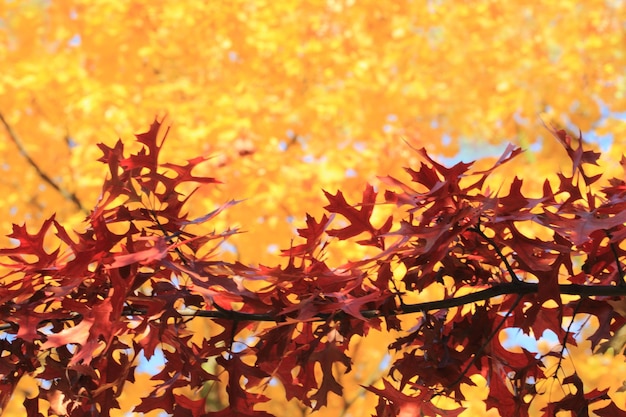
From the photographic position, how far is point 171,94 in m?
4.48

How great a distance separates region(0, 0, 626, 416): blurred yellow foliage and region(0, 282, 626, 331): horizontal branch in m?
2.13

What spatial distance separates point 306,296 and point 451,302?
0.66 ft

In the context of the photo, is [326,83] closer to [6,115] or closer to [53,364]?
[6,115]

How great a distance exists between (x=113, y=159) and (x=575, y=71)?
482 centimetres

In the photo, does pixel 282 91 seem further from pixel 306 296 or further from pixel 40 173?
pixel 306 296

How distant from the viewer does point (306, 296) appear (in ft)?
3.05

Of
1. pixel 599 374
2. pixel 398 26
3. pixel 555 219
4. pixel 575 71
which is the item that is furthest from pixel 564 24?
pixel 555 219

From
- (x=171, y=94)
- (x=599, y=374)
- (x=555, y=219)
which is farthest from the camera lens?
(x=171, y=94)

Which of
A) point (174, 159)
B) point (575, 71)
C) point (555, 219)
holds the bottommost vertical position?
point (555, 219)

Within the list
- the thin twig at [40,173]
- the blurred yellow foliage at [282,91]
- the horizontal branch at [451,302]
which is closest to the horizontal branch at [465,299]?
the horizontal branch at [451,302]

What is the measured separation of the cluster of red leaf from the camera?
0.87 meters

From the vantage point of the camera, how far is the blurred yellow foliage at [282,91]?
3615mm

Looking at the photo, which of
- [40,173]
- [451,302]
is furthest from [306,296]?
[40,173]

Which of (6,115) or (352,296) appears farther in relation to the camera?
(6,115)
